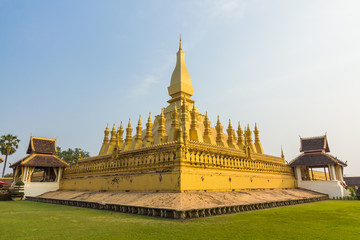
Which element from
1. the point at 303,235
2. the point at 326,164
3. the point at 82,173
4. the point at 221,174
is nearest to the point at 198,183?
the point at 221,174

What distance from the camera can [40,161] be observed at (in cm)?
2608

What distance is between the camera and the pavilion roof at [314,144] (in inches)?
1082

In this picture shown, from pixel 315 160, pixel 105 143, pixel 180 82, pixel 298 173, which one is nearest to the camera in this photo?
pixel 315 160

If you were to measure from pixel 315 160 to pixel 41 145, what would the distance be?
3223 cm

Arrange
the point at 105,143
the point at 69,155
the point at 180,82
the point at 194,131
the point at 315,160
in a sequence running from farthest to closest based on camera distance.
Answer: the point at 69,155, the point at 180,82, the point at 105,143, the point at 315,160, the point at 194,131

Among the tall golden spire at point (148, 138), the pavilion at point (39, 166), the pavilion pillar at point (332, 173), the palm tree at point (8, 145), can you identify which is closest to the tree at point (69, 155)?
the palm tree at point (8, 145)

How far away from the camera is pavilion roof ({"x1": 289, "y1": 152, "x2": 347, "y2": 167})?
84.6ft

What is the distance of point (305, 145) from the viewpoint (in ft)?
94.1

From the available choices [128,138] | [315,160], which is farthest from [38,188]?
[315,160]

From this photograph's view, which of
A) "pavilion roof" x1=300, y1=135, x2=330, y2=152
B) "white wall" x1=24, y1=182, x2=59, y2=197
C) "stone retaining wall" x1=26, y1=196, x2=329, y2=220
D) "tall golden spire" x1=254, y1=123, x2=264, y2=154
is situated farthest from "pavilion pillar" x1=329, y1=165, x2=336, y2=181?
"white wall" x1=24, y1=182, x2=59, y2=197

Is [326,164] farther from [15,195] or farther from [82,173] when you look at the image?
[15,195]

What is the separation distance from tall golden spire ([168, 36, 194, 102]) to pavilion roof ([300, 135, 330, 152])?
15.4 metres

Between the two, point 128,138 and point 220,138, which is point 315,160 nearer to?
point 220,138

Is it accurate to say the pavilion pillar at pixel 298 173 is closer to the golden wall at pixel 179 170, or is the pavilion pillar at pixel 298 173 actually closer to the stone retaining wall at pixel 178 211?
the golden wall at pixel 179 170
